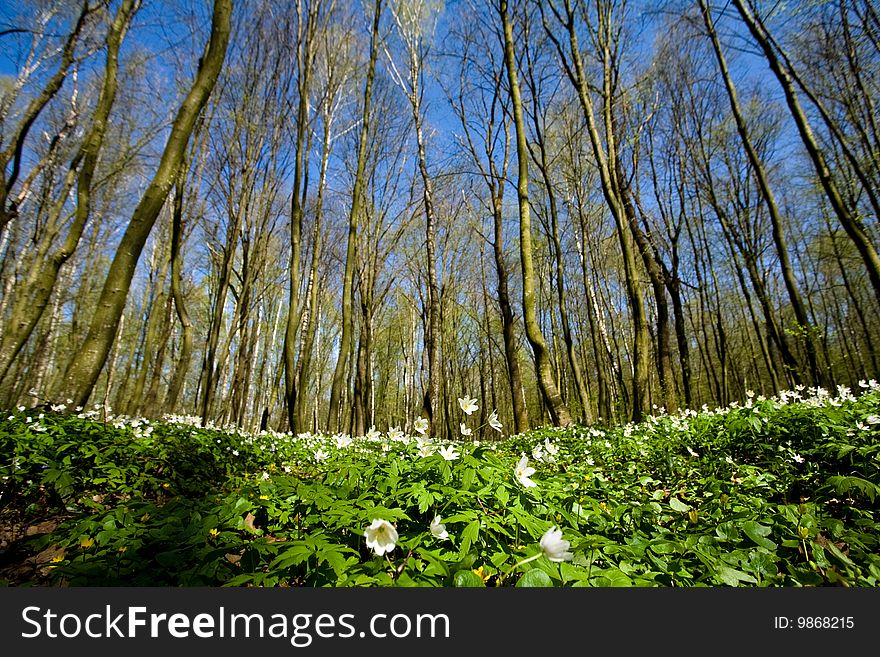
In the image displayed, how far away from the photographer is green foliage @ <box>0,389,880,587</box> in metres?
1.17

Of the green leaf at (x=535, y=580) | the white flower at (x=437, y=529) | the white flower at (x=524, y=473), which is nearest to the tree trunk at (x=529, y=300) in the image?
the white flower at (x=524, y=473)

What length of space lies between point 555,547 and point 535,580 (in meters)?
0.11

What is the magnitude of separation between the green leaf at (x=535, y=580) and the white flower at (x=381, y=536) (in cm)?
37

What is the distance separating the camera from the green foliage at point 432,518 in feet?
3.84

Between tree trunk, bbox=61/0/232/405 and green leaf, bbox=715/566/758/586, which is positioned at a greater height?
tree trunk, bbox=61/0/232/405

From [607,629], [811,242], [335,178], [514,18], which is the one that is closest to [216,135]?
[335,178]

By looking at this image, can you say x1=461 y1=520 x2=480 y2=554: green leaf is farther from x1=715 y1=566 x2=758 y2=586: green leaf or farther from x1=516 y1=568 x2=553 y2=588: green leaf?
x1=715 y1=566 x2=758 y2=586: green leaf

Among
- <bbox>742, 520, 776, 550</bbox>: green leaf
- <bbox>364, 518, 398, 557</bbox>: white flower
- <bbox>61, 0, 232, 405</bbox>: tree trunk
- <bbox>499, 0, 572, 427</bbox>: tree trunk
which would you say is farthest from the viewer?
<bbox>499, 0, 572, 427</bbox>: tree trunk

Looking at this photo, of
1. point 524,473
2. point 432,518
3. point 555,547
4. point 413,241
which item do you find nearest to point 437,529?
point 432,518

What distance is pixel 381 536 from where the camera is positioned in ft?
3.82

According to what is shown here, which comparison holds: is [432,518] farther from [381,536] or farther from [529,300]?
[529,300]

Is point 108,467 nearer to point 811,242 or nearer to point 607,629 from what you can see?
point 607,629

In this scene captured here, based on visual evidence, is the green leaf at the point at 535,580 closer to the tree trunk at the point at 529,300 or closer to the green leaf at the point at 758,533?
the green leaf at the point at 758,533

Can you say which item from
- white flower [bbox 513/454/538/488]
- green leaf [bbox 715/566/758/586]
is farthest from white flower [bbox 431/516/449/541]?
green leaf [bbox 715/566/758/586]
